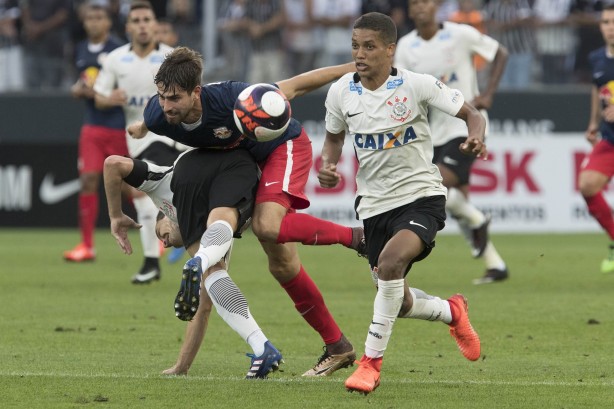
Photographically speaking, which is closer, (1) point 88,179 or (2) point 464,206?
(2) point 464,206

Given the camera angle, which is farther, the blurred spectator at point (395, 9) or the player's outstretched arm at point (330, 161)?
the blurred spectator at point (395, 9)

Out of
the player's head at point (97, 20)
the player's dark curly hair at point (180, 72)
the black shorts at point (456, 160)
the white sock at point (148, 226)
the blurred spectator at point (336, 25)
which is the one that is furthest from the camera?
the blurred spectator at point (336, 25)

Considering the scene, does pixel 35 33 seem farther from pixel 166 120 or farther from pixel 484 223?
pixel 166 120

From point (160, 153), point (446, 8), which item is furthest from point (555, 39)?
point (160, 153)

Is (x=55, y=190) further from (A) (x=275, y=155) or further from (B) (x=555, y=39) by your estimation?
(A) (x=275, y=155)

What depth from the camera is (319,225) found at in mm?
7254

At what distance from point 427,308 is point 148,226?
5890 mm

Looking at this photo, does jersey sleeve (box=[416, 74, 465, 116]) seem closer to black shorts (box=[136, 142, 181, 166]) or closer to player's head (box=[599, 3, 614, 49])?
black shorts (box=[136, 142, 181, 166])

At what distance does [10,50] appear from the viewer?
1956cm

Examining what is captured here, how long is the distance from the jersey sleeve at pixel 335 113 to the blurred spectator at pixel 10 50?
43.0 feet

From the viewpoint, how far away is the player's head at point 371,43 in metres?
7.07

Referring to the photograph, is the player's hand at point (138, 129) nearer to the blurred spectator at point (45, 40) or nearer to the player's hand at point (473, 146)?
the player's hand at point (473, 146)

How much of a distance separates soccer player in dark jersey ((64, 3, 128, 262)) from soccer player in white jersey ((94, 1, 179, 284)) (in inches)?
37.5

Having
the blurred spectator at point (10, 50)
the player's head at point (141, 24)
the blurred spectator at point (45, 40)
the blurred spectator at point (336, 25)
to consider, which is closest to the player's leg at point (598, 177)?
the player's head at point (141, 24)
